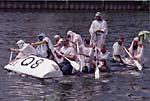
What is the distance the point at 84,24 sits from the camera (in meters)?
62.5

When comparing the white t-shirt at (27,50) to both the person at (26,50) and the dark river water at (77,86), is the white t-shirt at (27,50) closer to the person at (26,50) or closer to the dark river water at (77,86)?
the person at (26,50)

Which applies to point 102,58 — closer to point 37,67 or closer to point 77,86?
point 77,86

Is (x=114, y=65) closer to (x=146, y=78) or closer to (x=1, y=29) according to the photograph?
(x=146, y=78)

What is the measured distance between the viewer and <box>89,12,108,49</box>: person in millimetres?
33084

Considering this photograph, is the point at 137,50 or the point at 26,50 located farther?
the point at 137,50

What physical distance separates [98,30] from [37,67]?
7013 mm

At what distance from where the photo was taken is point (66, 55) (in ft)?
95.2

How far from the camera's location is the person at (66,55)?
2844 cm

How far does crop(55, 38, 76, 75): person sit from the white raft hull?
785mm

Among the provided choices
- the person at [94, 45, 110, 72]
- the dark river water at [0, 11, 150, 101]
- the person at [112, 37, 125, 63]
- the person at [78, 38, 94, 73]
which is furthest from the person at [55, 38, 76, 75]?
the person at [112, 37, 125, 63]

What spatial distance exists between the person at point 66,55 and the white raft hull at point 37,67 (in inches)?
30.9

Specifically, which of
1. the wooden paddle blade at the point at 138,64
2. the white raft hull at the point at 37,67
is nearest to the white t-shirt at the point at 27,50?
the white raft hull at the point at 37,67

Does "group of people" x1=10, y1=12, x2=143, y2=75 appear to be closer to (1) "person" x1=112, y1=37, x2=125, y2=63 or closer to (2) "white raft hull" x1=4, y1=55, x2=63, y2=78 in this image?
(2) "white raft hull" x1=4, y1=55, x2=63, y2=78

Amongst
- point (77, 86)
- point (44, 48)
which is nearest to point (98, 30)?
point (44, 48)
